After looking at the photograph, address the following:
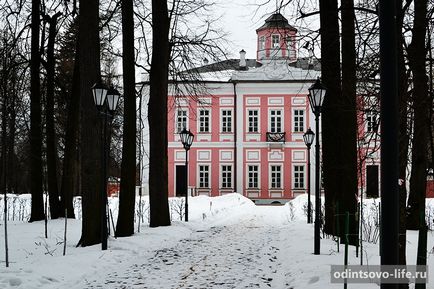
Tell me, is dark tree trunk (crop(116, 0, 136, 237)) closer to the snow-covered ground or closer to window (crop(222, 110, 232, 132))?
the snow-covered ground

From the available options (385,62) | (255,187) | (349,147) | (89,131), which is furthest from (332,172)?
(255,187)

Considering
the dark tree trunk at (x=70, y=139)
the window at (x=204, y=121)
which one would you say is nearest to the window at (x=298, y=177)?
the window at (x=204, y=121)

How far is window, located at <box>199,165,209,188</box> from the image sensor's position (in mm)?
38438

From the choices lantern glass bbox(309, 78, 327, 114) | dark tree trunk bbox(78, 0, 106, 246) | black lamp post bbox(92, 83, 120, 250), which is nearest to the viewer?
lantern glass bbox(309, 78, 327, 114)

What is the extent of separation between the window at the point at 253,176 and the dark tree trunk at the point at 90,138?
28.1 meters

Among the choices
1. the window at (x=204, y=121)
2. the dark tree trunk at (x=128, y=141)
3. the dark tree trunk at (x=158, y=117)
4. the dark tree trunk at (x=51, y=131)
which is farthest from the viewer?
the window at (x=204, y=121)

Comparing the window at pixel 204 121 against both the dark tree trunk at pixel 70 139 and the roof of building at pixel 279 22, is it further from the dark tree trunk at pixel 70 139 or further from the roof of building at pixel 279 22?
the roof of building at pixel 279 22

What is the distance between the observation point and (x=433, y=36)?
782 centimetres

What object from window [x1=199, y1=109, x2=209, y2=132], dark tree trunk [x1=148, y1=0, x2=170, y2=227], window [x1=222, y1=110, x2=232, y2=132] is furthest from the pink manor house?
dark tree trunk [x1=148, y1=0, x2=170, y2=227]

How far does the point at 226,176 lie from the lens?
126 feet

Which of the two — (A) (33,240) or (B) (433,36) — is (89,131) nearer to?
(A) (33,240)

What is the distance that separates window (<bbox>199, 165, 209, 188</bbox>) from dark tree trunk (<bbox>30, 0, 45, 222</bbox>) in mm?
22107

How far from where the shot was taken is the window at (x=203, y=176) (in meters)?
38.4

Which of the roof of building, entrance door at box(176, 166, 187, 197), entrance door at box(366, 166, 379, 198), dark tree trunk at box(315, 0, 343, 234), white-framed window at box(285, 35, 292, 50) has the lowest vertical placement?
entrance door at box(176, 166, 187, 197)
